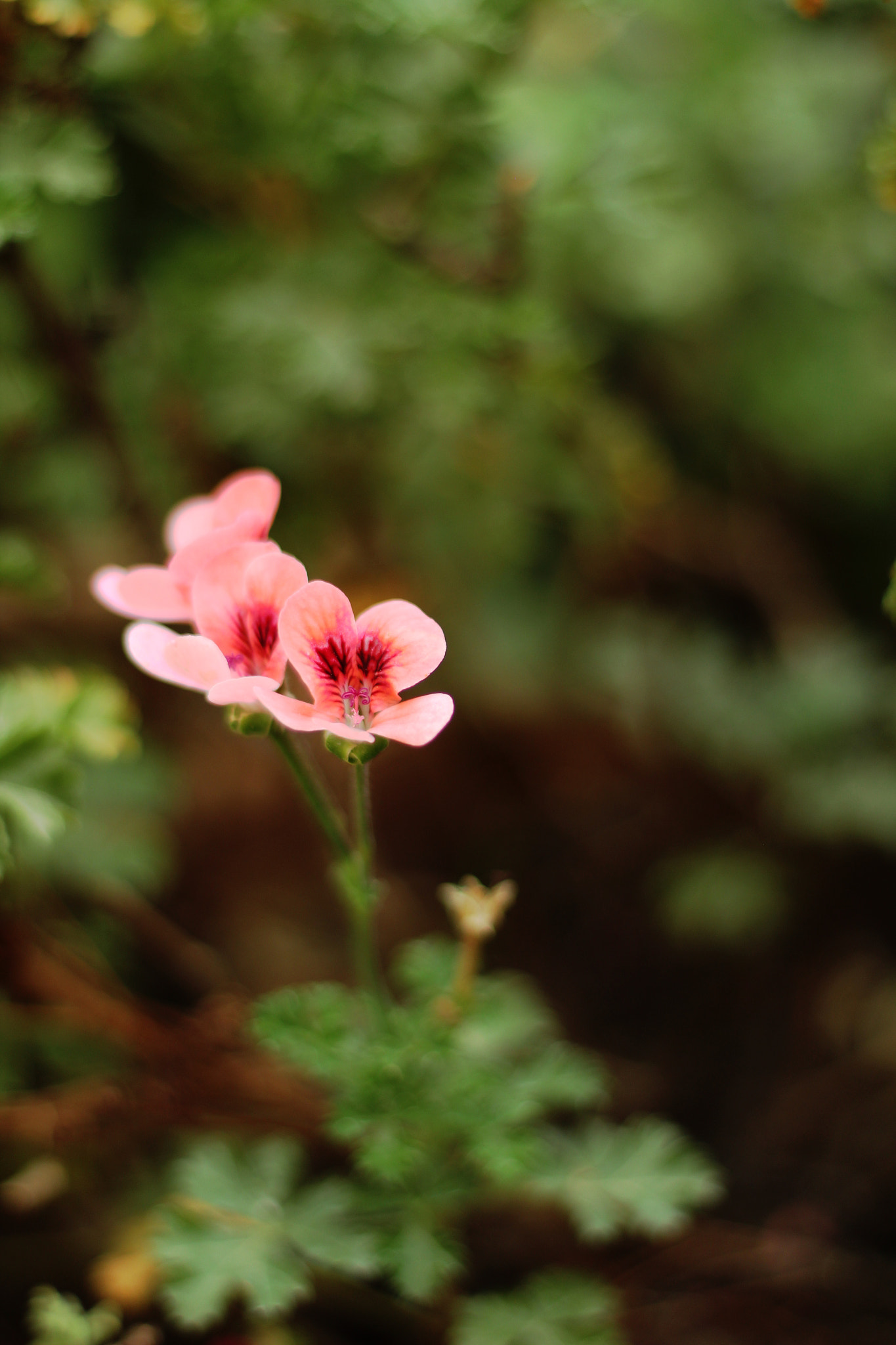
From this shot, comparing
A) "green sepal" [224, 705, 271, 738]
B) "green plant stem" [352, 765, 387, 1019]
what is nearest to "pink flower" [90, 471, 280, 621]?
"green sepal" [224, 705, 271, 738]

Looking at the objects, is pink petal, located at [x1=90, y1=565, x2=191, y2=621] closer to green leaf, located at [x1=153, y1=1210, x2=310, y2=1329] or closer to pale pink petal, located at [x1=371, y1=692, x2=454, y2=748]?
pale pink petal, located at [x1=371, y1=692, x2=454, y2=748]

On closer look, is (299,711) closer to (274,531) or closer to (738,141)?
(274,531)

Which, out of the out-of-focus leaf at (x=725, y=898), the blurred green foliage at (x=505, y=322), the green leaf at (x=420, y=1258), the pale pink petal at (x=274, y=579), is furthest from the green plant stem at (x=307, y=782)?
the out-of-focus leaf at (x=725, y=898)

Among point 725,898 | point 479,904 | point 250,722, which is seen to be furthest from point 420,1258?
point 725,898

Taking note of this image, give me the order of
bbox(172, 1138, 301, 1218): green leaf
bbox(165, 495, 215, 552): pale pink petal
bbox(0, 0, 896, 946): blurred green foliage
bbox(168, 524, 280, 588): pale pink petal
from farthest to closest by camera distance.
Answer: bbox(0, 0, 896, 946): blurred green foliage < bbox(172, 1138, 301, 1218): green leaf < bbox(165, 495, 215, 552): pale pink petal < bbox(168, 524, 280, 588): pale pink petal

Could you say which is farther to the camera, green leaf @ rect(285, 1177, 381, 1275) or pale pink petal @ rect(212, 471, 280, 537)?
green leaf @ rect(285, 1177, 381, 1275)

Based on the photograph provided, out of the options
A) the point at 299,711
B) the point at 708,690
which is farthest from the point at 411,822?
the point at 299,711

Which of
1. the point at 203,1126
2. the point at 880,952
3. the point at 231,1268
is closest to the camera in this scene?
the point at 231,1268

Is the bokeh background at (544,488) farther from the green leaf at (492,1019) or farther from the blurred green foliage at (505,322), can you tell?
the green leaf at (492,1019)
